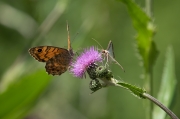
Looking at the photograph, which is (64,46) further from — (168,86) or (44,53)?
(168,86)

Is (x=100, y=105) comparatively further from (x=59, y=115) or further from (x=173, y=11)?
(x=173, y=11)

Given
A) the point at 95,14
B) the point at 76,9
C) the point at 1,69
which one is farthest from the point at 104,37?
the point at 1,69

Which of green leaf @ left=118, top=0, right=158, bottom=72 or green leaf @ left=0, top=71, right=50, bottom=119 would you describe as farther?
green leaf @ left=0, top=71, right=50, bottom=119

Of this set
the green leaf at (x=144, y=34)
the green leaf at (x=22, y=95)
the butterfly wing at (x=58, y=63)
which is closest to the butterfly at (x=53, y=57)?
the butterfly wing at (x=58, y=63)

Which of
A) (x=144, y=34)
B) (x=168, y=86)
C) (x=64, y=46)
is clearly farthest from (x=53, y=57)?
(x=168, y=86)

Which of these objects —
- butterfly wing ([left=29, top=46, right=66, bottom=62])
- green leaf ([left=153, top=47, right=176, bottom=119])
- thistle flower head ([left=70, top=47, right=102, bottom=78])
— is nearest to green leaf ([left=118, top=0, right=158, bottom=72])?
green leaf ([left=153, top=47, right=176, bottom=119])

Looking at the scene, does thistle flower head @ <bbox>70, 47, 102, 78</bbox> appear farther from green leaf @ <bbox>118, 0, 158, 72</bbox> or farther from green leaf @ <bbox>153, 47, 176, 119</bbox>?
green leaf @ <bbox>153, 47, 176, 119</bbox>
